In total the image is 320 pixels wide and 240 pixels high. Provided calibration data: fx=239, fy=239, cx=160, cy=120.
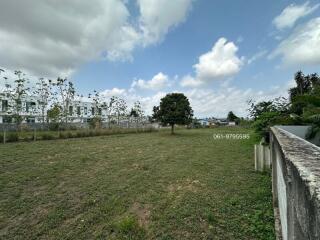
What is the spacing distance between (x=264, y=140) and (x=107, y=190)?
3.88 meters

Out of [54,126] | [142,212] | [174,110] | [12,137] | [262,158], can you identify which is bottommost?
[142,212]

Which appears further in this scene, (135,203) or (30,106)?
(30,106)

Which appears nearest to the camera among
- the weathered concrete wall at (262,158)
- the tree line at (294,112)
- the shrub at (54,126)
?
the tree line at (294,112)

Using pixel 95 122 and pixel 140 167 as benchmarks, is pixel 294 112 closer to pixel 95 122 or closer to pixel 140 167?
pixel 140 167

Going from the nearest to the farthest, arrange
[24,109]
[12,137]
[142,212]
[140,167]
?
1. [142,212]
2. [140,167]
3. [12,137]
4. [24,109]

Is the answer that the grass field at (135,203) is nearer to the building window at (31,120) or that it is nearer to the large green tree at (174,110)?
the large green tree at (174,110)

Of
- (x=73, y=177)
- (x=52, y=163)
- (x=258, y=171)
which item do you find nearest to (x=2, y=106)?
(x=52, y=163)

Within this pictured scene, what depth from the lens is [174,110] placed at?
821 inches

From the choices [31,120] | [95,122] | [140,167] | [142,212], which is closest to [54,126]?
[31,120]

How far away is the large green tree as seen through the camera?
2067 cm

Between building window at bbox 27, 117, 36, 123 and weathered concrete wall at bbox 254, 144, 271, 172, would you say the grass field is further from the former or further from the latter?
building window at bbox 27, 117, 36, 123

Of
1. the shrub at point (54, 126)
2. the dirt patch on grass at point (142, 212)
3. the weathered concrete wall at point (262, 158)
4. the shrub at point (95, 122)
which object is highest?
the shrub at point (95, 122)

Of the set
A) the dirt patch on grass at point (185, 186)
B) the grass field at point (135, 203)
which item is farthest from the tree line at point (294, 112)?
the dirt patch on grass at point (185, 186)

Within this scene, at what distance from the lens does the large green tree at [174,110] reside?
67.8 feet
